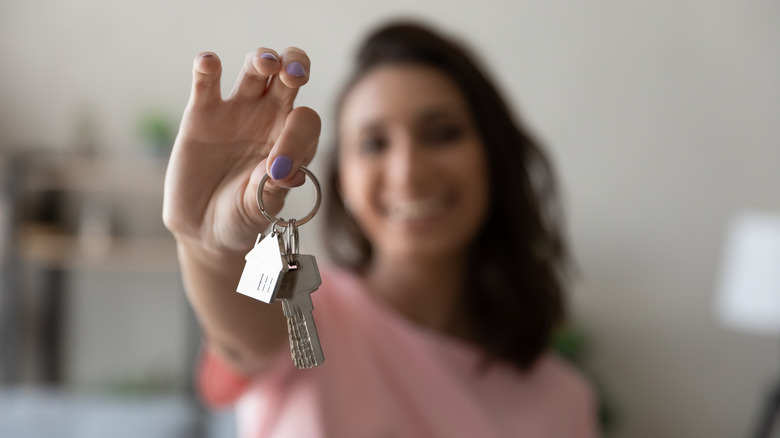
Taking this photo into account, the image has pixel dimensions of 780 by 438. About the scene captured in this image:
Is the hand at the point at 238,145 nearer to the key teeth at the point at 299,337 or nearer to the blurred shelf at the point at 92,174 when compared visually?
the key teeth at the point at 299,337

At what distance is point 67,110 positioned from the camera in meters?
2.37

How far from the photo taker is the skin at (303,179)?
1.02 ft

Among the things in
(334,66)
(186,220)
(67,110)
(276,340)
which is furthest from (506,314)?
(67,110)

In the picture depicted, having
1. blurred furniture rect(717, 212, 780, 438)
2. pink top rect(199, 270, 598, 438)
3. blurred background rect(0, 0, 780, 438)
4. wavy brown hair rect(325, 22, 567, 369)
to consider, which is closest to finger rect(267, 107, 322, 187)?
pink top rect(199, 270, 598, 438)

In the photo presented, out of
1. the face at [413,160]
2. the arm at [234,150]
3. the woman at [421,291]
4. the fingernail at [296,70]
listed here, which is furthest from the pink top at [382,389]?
the fingernail at [296,70]

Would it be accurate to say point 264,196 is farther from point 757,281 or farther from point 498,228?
point 757,281

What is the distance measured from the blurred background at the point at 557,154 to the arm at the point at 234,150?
5.27 feet

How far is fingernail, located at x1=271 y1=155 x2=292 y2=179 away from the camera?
0.91ft

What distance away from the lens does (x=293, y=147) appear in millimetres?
284

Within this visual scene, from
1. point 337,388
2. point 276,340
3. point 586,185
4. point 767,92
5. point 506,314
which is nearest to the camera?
point 276,340

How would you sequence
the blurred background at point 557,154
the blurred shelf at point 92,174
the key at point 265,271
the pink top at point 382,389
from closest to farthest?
the key at point 265,271 < the pink top at point 382,389 < the blurred background at point 557,154 < the blurred shelf at point 92,174

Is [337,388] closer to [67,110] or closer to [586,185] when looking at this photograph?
[586,185]

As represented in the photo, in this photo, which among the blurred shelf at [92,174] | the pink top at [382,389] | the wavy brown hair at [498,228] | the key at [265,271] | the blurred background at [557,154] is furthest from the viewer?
the blurred shelf at [92,174]

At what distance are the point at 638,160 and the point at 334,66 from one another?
1.06m
